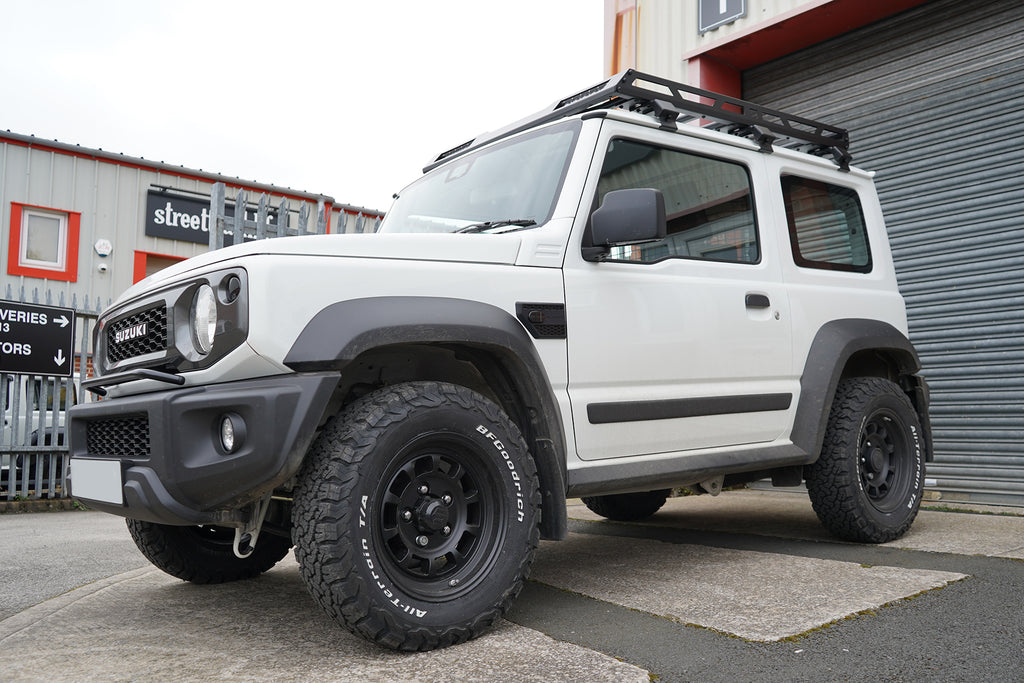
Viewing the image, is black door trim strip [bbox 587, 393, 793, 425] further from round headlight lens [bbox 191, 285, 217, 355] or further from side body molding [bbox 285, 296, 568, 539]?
round headlight lens [bbox 191, 285, 217, 355]

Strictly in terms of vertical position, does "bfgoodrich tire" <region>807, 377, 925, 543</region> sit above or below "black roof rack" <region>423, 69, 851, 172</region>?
below

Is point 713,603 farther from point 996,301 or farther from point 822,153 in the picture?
point 996,301

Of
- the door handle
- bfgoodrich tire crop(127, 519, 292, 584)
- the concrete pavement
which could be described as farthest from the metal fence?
the door handle

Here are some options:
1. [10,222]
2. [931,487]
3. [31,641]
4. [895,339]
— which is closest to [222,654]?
[31,641]

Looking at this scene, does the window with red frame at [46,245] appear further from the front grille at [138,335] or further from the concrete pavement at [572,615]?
the front grille at [138,335]

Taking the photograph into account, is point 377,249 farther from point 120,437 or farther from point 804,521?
point 804,521

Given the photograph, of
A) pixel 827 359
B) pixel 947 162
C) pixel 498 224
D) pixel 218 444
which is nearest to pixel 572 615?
pixel 218 444

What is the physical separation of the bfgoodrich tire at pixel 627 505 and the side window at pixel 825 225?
1733 mm

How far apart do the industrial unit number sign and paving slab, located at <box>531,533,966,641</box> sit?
5.36 meters

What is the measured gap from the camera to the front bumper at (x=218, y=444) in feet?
7.27

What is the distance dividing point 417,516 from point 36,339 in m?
6.13

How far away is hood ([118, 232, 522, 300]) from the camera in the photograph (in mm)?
2406

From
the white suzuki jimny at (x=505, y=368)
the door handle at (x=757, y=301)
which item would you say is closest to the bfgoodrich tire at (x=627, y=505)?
→ the white suzuki jimny at (x=505, y=368)

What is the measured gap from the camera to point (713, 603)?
288 centimetres
